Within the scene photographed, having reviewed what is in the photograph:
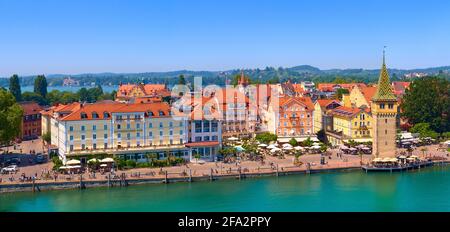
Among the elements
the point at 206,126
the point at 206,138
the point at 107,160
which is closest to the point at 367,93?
the point at 206,126

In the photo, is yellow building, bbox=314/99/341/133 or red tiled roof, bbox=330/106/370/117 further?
yellow building, bbox=314/99/341/133

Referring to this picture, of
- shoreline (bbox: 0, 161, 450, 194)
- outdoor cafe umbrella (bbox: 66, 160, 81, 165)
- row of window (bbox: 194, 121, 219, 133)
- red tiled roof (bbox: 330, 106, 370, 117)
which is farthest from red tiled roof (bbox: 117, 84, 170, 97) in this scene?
shoreline (bbox: 0, 161, 450, 194)

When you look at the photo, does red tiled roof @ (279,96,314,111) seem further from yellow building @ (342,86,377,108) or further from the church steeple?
the church steeple

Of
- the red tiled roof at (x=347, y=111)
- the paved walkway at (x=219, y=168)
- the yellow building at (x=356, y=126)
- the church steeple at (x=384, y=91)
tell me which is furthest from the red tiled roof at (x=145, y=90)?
the church steeple at (x=384, y=91)

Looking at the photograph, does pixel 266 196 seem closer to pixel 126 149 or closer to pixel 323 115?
pixel 126 149

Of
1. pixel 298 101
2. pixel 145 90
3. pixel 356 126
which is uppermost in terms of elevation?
pixel 145 90
